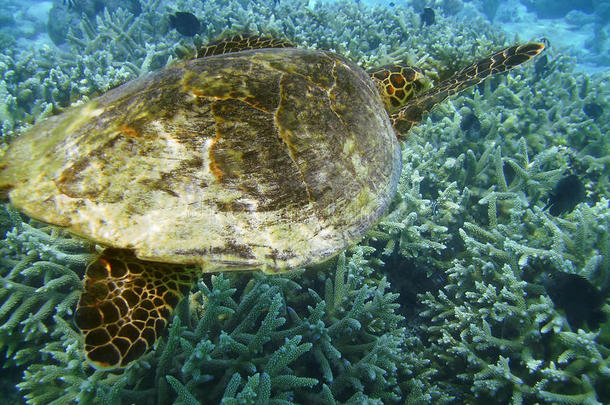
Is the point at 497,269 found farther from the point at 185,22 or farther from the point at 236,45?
the point at 185,22

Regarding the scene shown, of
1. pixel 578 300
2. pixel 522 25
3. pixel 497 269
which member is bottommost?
pixel 497 269

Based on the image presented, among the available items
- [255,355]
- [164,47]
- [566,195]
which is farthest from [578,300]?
[164,47]

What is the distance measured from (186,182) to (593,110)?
7379 mm

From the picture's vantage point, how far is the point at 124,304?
169 cm

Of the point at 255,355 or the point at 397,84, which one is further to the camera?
the point at 397,84

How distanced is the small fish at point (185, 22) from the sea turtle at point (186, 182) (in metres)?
4.53

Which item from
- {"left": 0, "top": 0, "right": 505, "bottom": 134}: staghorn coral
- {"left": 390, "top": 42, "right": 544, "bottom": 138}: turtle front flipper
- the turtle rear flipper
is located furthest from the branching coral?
{"left": 390, "top": 42, "right": 544, "bottom": 138}: turtle front flipper

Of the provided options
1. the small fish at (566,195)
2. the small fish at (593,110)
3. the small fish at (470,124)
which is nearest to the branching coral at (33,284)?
the small fish at (470,124)

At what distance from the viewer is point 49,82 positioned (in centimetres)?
456

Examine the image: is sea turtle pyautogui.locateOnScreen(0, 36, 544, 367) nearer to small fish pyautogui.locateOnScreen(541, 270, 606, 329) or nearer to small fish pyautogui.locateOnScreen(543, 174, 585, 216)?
small fish pyautogui.locateOnScreen(541, 270, 606, 329)

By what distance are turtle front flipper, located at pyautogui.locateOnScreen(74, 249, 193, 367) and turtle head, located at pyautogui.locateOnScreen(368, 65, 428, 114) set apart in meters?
2.77

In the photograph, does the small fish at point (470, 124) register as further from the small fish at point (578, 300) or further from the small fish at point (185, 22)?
the small fish at point (185, 22)

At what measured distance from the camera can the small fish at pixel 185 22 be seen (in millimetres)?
5750

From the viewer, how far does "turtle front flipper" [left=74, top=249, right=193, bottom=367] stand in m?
1.56
